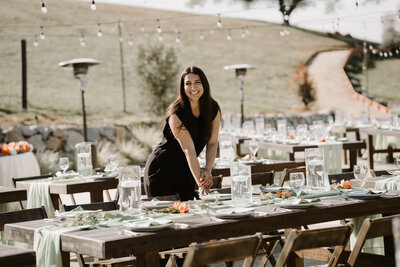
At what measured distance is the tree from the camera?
22.0 metres

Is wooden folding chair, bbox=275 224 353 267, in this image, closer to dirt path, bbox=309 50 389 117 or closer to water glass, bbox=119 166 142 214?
water glass, bbox=119 166 142 214

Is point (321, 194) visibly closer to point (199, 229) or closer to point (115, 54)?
point (199, 229)

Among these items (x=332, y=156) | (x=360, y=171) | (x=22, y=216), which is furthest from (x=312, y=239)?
(x=332, y=156)

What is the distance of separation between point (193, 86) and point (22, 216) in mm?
1495

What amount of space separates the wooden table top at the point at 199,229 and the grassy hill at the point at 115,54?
21718 mm

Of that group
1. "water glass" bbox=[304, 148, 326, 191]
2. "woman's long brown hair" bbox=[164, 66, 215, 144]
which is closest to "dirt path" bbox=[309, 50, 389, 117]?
"woman's long brown hair" bbox=[164, 66, 215, 144]

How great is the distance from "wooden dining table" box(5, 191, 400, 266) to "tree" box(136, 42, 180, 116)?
59.2 feet

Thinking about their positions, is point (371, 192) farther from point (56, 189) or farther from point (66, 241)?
point (56, 189)

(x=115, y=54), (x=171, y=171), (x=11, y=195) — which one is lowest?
(x=11, y=195)

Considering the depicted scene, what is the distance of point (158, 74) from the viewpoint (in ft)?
72.9

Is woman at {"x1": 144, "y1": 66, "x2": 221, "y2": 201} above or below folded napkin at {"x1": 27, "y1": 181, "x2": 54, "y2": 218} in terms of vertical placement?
above

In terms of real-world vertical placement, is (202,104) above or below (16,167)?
above

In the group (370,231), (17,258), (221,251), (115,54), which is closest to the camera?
(221,251)

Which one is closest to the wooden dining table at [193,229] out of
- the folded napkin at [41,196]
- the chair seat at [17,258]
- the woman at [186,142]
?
the chair seat at [17,258]
